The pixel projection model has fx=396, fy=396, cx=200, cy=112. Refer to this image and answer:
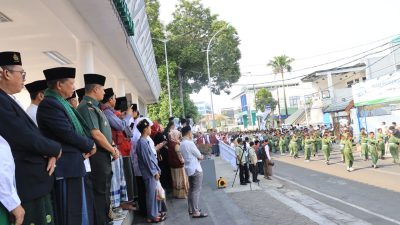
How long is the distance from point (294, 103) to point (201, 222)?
236 ft

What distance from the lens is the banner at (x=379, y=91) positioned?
20484mm

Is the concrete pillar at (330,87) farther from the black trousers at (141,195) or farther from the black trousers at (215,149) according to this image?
the black trousers at (141,195)

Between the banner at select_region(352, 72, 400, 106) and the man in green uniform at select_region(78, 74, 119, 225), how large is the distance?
19349mm

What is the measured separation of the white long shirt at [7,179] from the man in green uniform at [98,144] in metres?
1.54

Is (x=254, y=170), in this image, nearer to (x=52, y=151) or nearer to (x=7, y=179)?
(x=52, y=151)

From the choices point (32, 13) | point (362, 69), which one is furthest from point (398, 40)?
point (32, 13)

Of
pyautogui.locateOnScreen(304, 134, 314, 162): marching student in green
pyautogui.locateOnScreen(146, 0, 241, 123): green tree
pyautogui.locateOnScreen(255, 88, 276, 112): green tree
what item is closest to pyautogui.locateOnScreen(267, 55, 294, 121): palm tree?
pyautogui.locateOnScreen(255, 88, 276, 112): green tree

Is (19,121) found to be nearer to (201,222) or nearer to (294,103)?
(201,222)

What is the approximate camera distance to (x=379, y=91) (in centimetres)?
2228

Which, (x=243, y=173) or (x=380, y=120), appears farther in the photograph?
(x=380, y=120)

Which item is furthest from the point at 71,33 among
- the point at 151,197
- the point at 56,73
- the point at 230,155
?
the point at 230,155

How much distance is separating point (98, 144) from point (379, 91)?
70.3ft

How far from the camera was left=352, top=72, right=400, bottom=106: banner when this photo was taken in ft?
67.2

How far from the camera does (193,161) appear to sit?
7.30 m
